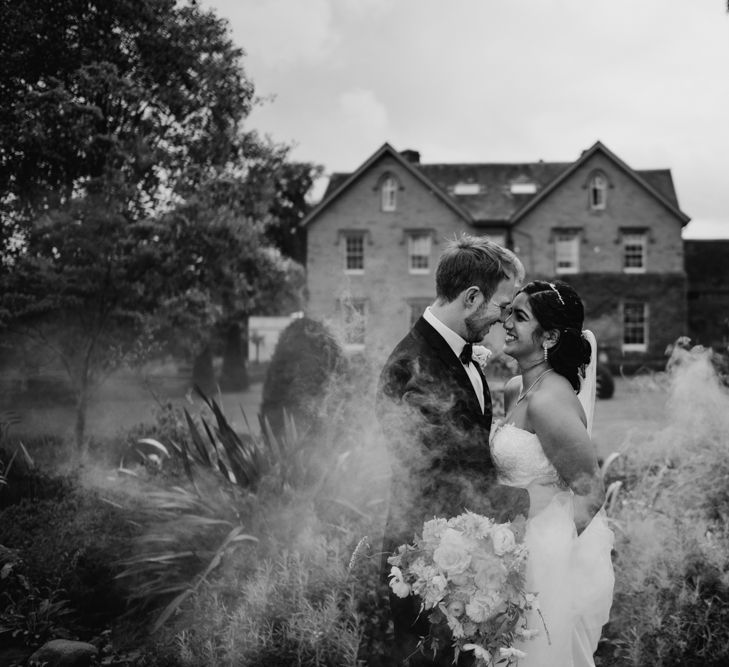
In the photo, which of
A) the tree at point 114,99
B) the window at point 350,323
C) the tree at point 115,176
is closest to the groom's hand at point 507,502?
the window at point 350,323

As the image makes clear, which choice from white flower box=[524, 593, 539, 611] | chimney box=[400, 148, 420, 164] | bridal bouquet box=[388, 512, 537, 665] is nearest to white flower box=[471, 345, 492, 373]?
bridal bouquet box=[388, 512, 537, 665]

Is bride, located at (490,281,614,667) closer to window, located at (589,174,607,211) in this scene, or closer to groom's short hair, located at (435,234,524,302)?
groom's short hair, located at (435,234,524,302)

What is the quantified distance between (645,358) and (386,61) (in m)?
25.2

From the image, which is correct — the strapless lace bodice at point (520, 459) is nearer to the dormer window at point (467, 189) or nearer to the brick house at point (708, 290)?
the dormer window at point (467, 189)

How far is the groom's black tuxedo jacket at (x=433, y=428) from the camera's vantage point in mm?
2912

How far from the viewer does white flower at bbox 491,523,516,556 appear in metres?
2.60

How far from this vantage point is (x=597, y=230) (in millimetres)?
29844

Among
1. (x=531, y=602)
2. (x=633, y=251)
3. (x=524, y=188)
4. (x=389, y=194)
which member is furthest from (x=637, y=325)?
(x=531, y=602)

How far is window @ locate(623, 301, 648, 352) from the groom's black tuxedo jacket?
2844 cm

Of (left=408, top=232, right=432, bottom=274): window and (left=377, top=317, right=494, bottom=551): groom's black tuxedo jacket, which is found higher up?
(left=408, top=232, right=432, bottom=274): window

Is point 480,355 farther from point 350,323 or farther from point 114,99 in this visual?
point 114,99

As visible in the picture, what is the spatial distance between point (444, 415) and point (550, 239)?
2815 centimetres

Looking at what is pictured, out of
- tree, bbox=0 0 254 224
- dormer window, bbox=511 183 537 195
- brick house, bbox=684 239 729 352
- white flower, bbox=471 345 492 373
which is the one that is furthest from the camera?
dormer window, bbox=511 183 537 195

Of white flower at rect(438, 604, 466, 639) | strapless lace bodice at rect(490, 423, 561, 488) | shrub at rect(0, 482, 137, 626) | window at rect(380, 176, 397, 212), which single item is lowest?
shrub at rect(0, 482, 137, 626)
